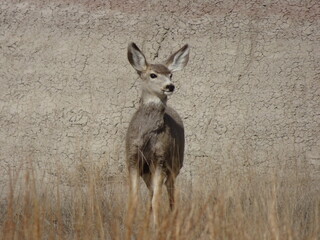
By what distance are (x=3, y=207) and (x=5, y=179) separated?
4.46ft

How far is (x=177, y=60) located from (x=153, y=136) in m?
1.00

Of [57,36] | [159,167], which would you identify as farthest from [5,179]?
[159,167]

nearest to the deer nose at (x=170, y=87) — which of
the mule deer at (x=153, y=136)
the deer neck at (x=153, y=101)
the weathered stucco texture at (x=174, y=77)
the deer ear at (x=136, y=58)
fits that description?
the mule deer at (x=153, y=136)

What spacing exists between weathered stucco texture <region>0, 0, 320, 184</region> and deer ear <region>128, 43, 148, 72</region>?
2507mm

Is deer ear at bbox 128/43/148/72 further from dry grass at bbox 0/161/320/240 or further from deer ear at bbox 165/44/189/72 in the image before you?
dry grass at bbox 0/161/320/240

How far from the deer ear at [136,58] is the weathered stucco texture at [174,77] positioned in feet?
8.22

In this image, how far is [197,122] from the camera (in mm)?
9492

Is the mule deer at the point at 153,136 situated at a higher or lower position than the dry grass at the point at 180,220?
higher

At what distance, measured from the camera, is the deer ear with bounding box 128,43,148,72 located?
22.5 ft

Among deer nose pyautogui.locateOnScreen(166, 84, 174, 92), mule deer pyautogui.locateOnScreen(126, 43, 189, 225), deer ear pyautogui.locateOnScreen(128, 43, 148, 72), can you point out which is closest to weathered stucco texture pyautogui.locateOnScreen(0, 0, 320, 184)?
mule deer pyautogui.locateOnScreen(126, 43, 189, 225)

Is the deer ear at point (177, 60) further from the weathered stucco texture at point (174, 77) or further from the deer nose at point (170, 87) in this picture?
the weathered stucco texture at point (174, 77)

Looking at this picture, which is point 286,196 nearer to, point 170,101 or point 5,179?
point 170,101

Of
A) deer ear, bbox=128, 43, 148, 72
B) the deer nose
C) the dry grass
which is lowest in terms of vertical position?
the dry grass

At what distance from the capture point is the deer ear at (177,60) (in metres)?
7.27
